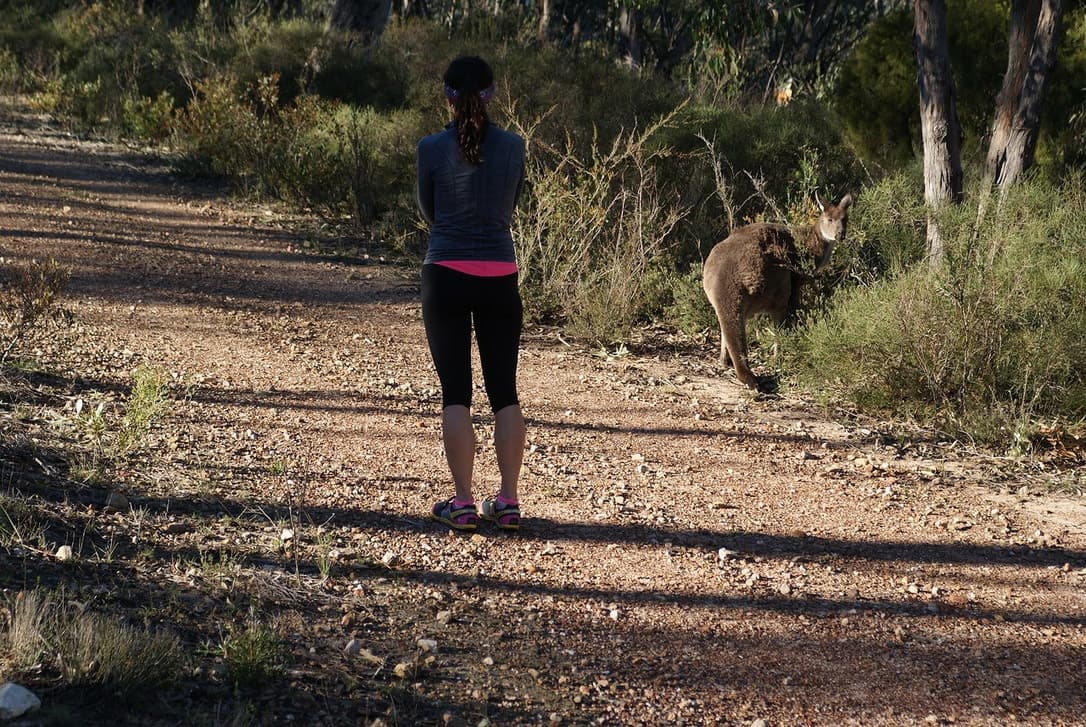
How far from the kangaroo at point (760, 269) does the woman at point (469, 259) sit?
3.06m

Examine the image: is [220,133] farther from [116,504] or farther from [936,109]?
[116,504]

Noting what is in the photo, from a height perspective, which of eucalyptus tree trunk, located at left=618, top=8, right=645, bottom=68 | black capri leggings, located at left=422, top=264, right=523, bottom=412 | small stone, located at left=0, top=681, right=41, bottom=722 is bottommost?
small stone, located at left=0, top=681, right=41, bottom=722

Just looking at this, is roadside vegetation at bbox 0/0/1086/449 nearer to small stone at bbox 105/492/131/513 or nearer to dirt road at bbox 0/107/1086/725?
dirt road at bbox 0/107/1086/725

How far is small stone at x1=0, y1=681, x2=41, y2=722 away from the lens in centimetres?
310

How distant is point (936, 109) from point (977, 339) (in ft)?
11.1

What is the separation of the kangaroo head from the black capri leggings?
3.71 metres

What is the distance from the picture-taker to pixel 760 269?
7910mm

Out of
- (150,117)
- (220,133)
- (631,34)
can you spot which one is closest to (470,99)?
(220,133)

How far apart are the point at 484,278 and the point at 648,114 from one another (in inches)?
335

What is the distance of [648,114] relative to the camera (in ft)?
42.7

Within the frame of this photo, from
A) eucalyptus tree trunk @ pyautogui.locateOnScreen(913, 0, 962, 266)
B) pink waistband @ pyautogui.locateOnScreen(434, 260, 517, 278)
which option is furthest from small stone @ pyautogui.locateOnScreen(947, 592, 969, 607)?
eucalyptus tree trunk @ pyautogui.locateOnScreen(913, 0, 962, 266)

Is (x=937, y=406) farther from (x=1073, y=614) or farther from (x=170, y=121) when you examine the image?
(x=170, y=121)

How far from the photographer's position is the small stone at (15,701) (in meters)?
3.10

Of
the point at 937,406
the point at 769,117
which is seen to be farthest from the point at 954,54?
the point at 937,406
